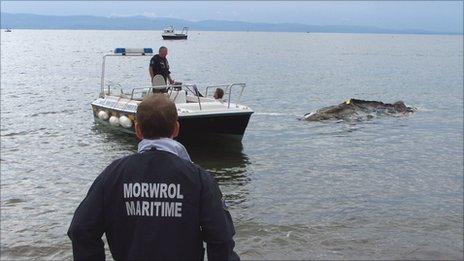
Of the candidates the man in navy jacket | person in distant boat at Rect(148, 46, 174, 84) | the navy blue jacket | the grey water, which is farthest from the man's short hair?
person in distant boat at Rect(148, 46, 174, 84)

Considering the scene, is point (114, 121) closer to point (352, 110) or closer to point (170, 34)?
point (352, 110)

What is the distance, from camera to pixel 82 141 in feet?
57.2

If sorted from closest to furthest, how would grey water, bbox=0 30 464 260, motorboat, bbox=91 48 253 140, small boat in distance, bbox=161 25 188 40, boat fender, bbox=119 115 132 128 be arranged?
grey water, bbox=0 30 464 260 < motorboat, bbox=91 48 253 140 < boat fender, bbox=119 115 132 128 < small boat in distance, bbox=161 25 188 40

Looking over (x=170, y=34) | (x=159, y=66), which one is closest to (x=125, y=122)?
(x=159, y=66)

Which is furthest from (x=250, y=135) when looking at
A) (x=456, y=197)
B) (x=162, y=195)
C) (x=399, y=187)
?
(x=162, y=195)

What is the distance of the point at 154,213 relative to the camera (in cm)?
290

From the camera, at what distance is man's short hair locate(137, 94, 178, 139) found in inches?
117

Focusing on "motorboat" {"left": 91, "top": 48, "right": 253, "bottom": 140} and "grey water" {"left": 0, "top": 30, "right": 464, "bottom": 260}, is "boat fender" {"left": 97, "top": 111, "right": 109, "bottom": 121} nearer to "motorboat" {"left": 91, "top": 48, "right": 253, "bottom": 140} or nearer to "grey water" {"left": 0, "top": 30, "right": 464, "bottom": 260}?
"motorboat" {"left": 91, "top": 48, "right": 253, "bottom": 140}

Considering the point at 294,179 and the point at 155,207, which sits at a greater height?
the point at 155,207

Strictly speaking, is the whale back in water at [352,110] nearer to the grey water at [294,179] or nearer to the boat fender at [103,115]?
the grey water at [294,179]

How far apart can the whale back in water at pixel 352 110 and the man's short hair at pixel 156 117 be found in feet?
62.8

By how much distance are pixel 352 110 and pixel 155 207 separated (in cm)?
2056

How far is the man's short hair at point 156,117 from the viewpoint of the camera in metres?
2.98

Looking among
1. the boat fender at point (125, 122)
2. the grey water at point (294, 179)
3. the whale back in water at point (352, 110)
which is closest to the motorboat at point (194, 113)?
the boat fender at point (125, 122)
